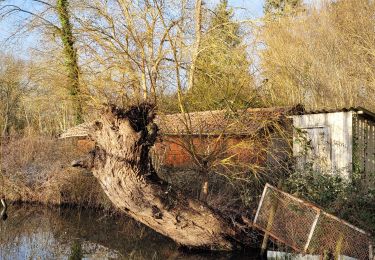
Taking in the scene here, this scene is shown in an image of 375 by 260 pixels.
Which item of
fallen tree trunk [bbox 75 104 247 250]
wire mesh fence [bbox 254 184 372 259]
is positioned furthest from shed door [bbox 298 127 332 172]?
fallen tree trunk [bbox 75 104 247 250]

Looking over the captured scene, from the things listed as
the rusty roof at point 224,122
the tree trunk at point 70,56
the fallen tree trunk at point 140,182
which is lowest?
the fallen tree trunk at point 140,182

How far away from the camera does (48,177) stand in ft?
55.2

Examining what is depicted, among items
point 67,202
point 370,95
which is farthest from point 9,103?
point 370,95

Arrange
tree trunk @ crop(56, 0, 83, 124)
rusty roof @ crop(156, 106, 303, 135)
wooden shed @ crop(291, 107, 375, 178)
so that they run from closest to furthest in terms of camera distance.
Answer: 1. rusty roof @ crop(156, 106, 303, 135)
2. wooden shed @ crop(291, 107, 375, 178)
3. tree trunk @ crop(56, 0, 83, 124)

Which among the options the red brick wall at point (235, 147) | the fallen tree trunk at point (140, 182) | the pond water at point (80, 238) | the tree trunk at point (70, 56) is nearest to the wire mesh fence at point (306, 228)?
the pond water at point (80, 238)

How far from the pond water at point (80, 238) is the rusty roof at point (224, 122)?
2.99 metres

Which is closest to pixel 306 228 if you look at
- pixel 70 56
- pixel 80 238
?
pixel 80 238

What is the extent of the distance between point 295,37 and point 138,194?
16176mm

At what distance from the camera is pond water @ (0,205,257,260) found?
33.9ft

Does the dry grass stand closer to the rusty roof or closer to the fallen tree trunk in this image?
the rusty roof

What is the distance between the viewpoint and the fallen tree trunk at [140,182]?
9.38 m

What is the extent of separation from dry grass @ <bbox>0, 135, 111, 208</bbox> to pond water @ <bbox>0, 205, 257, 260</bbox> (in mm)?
656

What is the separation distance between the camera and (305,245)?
353 inches

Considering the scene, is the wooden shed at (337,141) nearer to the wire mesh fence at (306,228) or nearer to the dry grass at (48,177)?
the wire mesh fence at (306,228)
